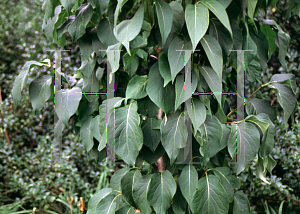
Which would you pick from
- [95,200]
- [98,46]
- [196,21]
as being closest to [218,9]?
[196,21]

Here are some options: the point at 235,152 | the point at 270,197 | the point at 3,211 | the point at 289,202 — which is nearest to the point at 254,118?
the point at 235,152

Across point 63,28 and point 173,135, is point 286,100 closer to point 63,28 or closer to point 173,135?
point 173,135

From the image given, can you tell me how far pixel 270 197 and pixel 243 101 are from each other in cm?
138


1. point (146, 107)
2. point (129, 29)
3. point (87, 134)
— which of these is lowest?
point (87, 134)

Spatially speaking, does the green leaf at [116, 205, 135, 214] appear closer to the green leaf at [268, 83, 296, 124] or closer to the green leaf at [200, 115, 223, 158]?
the green leaf at [200, 115, 223, 158]

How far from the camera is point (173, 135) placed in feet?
2.09

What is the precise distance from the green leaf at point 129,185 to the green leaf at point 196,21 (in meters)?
0.46

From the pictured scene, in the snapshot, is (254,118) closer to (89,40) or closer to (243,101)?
(243,101)

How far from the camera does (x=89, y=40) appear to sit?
2.64 feet

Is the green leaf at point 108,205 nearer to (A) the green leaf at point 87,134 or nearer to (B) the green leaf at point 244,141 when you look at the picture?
(A) the green leaf at point 87,134

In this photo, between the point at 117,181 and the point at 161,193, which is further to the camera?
the point at 117,181

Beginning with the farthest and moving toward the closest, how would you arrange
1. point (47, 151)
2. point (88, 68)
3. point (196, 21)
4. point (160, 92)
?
1. point (47, 151)
2. point (88, 68)
3. point (160, 92)
4. point (196, 21)

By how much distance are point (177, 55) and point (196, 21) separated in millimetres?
93

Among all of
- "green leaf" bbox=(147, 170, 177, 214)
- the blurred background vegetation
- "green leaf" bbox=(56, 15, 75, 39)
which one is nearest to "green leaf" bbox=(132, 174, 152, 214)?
"green leaf" bbox=(147, 170, 177, 214)
